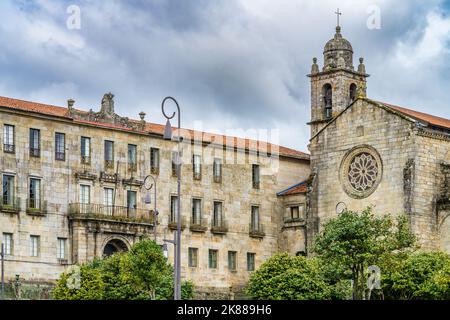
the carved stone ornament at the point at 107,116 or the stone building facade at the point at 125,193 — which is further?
the carved stone ornament at the point at 107,116

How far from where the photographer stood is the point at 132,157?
84000 millimetres

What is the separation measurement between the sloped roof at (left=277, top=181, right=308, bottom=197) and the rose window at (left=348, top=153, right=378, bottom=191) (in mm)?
4459

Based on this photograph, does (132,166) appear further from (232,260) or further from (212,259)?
(232,260)

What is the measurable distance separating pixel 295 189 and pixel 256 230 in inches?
163

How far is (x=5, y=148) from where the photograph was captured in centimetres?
7706

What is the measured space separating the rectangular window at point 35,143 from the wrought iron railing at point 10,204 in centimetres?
313

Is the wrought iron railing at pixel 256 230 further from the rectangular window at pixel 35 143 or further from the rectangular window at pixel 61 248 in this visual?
the rectangular window at pixel 35 143

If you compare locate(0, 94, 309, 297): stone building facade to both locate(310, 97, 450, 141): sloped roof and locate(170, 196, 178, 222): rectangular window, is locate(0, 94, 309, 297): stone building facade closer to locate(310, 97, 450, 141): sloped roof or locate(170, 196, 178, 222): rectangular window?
locate(170, 196, 178, 222): rectangular window

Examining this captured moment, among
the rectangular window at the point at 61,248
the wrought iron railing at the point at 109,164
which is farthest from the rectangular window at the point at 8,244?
the wrought iron railing at the point at 109,164

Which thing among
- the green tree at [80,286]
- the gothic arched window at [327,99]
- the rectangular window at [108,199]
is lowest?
the green tree at [80,286]

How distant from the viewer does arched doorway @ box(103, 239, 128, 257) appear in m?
81.5

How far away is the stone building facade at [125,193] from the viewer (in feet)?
254
